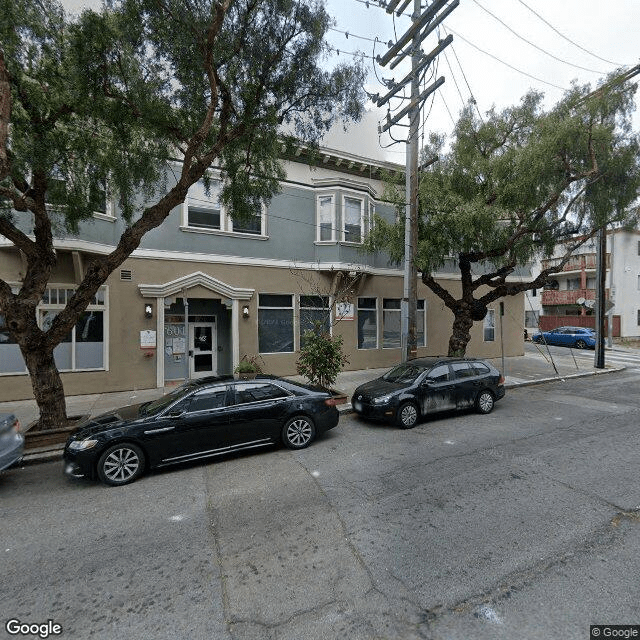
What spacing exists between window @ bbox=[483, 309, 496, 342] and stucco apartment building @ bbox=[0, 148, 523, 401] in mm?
5176

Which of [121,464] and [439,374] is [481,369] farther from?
[121,464]

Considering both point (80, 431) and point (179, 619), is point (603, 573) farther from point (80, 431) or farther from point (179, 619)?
point (80, 431)

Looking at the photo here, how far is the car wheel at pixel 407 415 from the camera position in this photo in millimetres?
7598

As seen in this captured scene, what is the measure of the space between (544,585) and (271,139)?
882cm

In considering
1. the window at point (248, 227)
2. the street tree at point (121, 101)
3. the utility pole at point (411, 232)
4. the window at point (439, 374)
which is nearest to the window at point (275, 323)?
the window at point (248, 227)

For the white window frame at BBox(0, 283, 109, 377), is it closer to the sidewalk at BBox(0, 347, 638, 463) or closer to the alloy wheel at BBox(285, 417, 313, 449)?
the sidewalk at BBox(0, 347, 638, 463)

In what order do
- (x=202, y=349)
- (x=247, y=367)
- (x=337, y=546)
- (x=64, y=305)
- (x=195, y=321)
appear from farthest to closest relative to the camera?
(x=202, y=349) → (x=195, y=321) → (x=247, y=367) → (x=64, y=305) → (x=337, y=546)

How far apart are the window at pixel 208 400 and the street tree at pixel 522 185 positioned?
21.3 ft

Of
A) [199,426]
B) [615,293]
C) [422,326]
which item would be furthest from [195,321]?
[615,293]

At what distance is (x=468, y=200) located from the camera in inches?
430

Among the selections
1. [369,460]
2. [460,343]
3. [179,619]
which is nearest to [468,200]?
[460,343]

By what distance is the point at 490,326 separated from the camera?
1822cm

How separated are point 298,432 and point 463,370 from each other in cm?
453

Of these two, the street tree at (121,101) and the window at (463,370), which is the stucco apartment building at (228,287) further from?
the window at (463,370)
